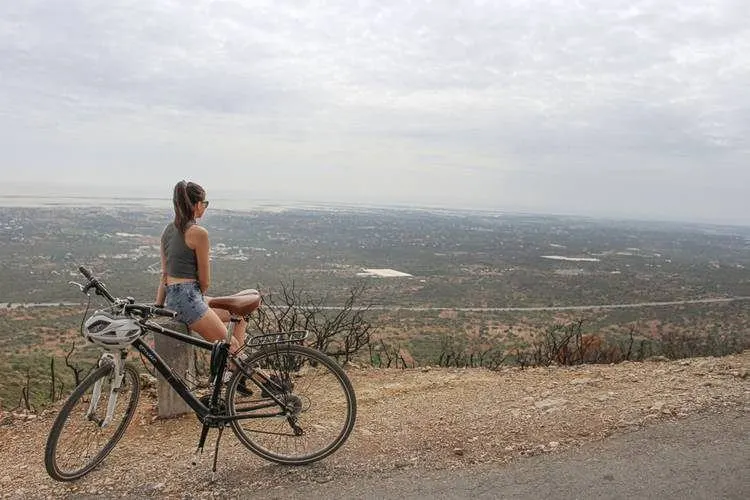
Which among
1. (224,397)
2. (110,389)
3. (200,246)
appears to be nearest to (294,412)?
(224,397)

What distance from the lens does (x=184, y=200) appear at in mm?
3672

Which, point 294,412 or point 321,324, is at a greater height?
point 294,412

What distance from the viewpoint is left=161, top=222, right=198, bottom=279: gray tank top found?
3.77 m

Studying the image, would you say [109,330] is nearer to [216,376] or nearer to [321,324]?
[216,376]


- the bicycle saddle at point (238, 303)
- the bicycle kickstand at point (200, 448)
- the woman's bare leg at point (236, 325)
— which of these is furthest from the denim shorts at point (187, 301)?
the bicycle kickstand at point (200, 448)

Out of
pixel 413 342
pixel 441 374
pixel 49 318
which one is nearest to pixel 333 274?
pixel 49 318

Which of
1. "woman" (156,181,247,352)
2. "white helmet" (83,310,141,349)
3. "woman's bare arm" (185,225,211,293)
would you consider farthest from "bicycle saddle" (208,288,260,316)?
"white helmet" (83,310,141,349)

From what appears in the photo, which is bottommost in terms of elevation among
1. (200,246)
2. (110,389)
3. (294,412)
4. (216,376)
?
(294,412)

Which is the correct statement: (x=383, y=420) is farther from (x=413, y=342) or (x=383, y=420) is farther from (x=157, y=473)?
(x=413, y=342)

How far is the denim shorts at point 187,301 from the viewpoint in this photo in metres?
3.81

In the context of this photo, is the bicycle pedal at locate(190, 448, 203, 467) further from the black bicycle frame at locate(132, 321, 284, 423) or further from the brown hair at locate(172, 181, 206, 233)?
the brown hair at locate(172, 181, 206, 233)

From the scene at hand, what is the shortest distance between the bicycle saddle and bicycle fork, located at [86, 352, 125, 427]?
2.35 feet

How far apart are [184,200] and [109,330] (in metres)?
0.94

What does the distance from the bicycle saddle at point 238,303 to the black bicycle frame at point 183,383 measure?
389 mm
